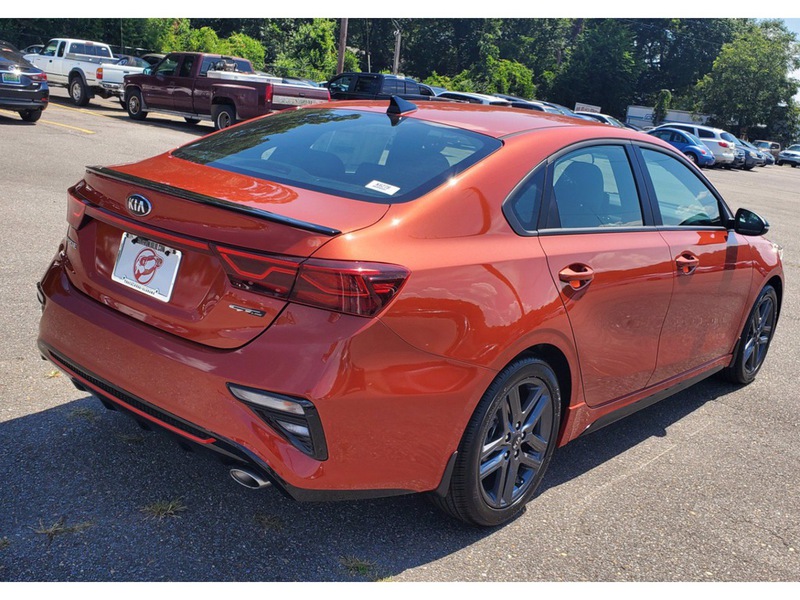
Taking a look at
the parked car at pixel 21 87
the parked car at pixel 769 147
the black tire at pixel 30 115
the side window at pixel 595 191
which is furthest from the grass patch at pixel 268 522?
the parked car at pixel 769 147

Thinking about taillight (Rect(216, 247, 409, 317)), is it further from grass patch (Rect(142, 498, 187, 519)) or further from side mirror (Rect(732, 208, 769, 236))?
side mirror (Rect(732, 208, 769, 236))

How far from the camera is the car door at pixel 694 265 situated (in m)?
4.27

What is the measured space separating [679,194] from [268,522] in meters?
2.86

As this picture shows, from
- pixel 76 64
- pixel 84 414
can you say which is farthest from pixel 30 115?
pixel 84 414

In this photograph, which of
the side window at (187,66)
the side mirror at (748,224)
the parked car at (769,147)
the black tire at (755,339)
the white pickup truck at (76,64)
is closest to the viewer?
the side mirror at (748,224)

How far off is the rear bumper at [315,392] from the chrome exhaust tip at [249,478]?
0.04 m

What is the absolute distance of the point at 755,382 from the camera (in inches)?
230

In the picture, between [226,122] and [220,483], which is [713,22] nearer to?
[226,122]

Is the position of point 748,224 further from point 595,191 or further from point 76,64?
point 76,64

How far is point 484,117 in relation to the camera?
3965 mm

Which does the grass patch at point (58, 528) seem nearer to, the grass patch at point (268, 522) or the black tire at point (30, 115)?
the grass patch at point (268, 522)

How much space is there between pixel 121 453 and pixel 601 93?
223 ft

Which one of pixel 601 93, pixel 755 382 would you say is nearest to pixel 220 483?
pixel 755 382

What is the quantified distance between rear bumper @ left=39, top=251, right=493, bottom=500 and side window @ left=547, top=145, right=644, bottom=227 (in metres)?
1.01
